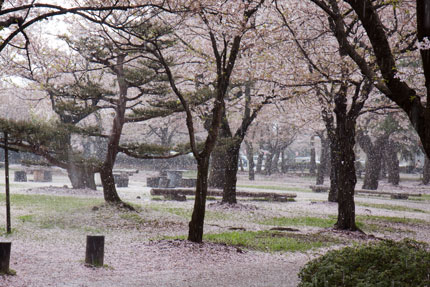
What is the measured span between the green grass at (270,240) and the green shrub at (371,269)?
15.5 feet

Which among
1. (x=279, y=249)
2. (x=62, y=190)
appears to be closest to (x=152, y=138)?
(x=62, y=190)

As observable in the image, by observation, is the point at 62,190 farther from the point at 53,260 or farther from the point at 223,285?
the point at 223,285

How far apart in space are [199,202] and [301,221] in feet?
20.2

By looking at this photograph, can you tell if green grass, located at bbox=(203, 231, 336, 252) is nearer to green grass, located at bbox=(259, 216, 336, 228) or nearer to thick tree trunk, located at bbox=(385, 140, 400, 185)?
green grass, located at bbox=(259, 216, 336, 228)

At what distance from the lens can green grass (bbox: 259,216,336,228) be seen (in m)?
13.9

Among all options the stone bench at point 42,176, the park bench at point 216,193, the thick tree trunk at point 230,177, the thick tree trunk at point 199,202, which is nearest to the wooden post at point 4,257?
the thick tree trunk at point 199,202

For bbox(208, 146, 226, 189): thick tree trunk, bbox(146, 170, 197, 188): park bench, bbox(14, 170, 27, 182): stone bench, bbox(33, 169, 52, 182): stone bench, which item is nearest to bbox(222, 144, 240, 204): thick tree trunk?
bbox(208, 146, 226, 189): thick tree trunk

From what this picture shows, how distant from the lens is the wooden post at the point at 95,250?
7.45 m

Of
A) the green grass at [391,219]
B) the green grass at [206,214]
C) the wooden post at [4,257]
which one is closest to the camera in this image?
the wooden post at [4,257]

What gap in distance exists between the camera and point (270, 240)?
10508 millimetres

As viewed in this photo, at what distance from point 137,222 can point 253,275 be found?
5942 millimetres

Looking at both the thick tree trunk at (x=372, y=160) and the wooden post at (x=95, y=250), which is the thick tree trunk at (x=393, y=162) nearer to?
the thick tree trunk at (x=372, y=160)

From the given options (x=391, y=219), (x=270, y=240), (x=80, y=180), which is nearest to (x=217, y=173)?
(x=80, y=180)

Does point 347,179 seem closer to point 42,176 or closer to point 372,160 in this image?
point 372,160
